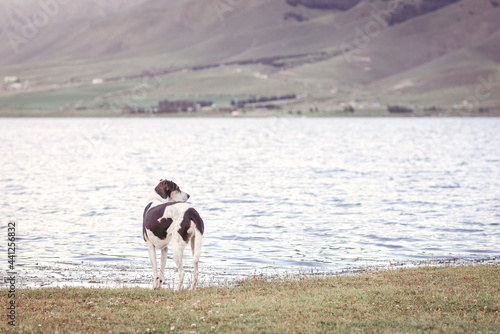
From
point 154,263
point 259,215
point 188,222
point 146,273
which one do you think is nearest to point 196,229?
point 188,222

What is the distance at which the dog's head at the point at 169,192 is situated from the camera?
20219mm

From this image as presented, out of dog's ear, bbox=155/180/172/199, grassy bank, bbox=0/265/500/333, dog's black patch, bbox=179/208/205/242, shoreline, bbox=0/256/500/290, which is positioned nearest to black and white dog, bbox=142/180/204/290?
dog's black patch, bbox=179/208/205/242

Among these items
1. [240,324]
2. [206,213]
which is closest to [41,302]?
[240,324]

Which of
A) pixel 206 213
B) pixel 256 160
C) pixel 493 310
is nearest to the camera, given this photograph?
pixel 493 310

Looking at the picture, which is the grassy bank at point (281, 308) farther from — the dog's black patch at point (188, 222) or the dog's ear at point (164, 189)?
the dog's ear at point (164, 189)

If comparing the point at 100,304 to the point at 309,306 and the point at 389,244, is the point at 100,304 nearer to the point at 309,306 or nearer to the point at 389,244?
the point at 309,306

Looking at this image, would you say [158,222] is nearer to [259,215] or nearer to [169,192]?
[169,192]

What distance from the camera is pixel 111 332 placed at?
1467 cm

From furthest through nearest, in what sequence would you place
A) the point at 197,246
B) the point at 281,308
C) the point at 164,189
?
the point at 164,189
the point at 197,246
the point at 281,308

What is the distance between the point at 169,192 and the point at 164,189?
197 millimetres

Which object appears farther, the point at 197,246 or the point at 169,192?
the point at 169,192

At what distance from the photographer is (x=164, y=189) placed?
20234 mm

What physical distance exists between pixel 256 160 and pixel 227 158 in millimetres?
5795

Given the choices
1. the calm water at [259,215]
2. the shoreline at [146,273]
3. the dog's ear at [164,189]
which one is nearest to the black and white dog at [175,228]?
the dog's ear at [164,189]
